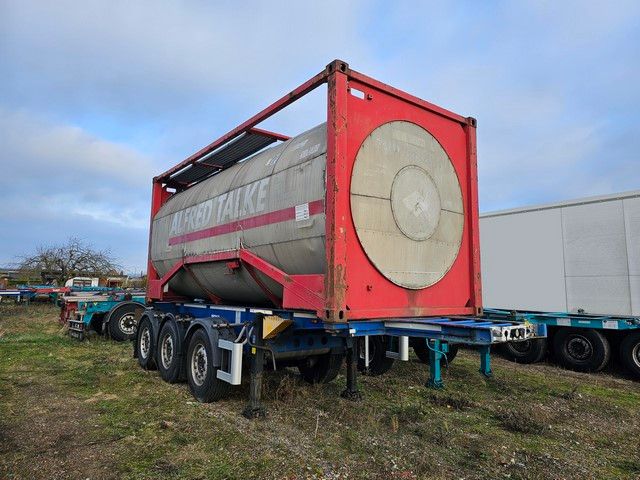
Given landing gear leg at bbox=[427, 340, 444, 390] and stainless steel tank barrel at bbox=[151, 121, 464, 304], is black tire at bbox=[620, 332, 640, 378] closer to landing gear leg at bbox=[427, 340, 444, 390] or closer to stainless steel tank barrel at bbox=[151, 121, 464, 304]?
landing gear leg at bbox=[427, 340, 444, 390]

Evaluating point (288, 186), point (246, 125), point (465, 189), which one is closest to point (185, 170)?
point (246, 125)

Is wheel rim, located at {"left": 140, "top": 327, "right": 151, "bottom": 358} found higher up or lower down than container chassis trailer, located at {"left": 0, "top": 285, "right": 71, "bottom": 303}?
lower down

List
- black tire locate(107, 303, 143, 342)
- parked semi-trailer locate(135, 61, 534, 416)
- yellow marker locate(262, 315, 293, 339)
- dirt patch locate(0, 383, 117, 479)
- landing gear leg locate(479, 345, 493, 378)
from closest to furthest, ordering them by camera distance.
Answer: dirt patch locate(0, 383, 117, 479)
parked semi-trailer locate(135, 61, 534, 416)
yellow marker locate(262, 315, 293, 339)
landing gear leg locate(479, 345, 493, 378)
black tire locate(107, 303, 143, 342)

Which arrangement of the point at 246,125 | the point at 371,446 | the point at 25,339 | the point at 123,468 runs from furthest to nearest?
the point at 25,339
the point at 246,125
the point at 371,446
the point at 123,468

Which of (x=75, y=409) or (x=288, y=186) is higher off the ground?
(x=288, y=186)

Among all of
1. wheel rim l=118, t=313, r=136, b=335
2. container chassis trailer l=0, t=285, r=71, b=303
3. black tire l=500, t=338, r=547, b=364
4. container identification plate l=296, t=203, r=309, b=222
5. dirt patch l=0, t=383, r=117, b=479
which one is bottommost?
dirt patch l=0, t=383, r=117, b=479

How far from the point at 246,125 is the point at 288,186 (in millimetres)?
1663

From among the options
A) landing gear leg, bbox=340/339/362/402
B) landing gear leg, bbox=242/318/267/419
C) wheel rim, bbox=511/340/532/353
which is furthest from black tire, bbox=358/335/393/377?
wheel rim, bbox=511/340/532/353

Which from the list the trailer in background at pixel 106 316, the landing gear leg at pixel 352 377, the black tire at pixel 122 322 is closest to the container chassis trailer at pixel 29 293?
the trailer in background at pixel 106 316

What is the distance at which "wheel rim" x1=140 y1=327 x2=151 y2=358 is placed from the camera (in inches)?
348

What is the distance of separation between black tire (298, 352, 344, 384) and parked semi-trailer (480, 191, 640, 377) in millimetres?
3432

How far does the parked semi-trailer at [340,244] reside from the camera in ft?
15.7

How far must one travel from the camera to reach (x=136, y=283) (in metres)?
34.8

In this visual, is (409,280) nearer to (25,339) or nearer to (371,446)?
(371,446)
